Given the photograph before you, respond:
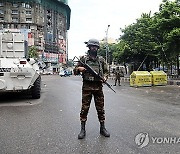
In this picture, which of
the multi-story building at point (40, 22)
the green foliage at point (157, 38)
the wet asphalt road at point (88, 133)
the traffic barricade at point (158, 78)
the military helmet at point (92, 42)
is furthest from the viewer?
the multi-story building at point (40, 22)

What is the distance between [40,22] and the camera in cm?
8881

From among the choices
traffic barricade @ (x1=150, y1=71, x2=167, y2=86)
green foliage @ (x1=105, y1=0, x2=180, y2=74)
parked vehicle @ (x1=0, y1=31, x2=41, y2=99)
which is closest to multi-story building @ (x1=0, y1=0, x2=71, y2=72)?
green foliage @ (x1=105, y1=0, x2=180, y2=74)

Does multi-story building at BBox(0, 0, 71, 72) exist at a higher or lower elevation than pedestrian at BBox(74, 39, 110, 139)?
higher

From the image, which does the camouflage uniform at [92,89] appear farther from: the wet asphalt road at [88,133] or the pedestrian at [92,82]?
the wet asphalt road at [88,133]

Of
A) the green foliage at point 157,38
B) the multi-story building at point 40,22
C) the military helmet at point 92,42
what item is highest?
the multi-story building at point 40,22

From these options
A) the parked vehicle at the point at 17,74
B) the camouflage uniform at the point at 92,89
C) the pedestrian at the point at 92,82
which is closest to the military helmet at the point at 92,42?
the pedestrian at the point at 92,82

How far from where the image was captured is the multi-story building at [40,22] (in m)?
85.0

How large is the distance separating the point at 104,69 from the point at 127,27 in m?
36.0

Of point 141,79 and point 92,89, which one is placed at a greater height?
point 92,89

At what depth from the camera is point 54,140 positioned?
4438 millimetres

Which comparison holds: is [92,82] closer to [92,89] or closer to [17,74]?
[92,89]

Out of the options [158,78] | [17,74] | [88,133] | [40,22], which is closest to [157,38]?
[158,78]

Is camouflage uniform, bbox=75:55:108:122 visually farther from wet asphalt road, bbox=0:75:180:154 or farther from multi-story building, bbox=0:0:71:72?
multi-story building, bbox=0:0:71:72

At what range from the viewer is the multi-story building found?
279 feet
